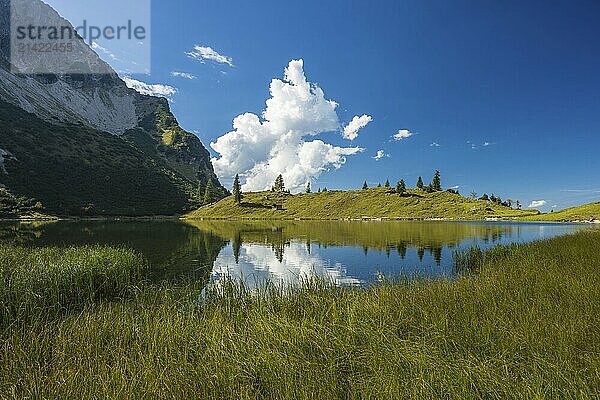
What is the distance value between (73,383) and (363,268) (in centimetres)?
2487

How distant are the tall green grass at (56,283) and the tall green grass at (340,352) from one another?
2362 mm

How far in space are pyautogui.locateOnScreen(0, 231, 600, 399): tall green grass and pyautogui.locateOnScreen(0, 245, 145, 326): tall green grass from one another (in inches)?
93.0

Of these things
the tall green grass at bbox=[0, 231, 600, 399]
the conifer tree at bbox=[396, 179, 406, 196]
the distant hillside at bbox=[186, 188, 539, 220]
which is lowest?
the tall green grass at bbox=[0, 231, 600, 399]

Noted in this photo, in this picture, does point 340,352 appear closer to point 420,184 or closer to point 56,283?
point 56,283

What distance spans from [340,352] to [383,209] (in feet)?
559

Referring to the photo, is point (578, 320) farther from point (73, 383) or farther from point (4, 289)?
point (4, 289)

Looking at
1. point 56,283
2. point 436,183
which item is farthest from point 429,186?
point 56,283

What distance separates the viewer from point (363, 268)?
29.7 metres

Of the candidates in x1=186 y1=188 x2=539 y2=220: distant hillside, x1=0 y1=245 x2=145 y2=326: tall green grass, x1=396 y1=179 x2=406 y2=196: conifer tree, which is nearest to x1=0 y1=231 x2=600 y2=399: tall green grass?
x1=0 y1=245 x2=145 y2=326: tall green grass

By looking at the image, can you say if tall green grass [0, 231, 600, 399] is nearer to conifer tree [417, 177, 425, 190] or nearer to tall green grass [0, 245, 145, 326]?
tall green grass [0, 245, 145, 326]

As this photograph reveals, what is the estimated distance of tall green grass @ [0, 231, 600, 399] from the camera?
673cm

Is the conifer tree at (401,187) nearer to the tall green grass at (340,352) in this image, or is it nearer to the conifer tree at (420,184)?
the conifer tree at (420,184)

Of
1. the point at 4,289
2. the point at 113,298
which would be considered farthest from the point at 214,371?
the point at 113,298

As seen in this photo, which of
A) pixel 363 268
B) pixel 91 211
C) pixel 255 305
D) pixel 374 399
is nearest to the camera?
pixel 374 399
